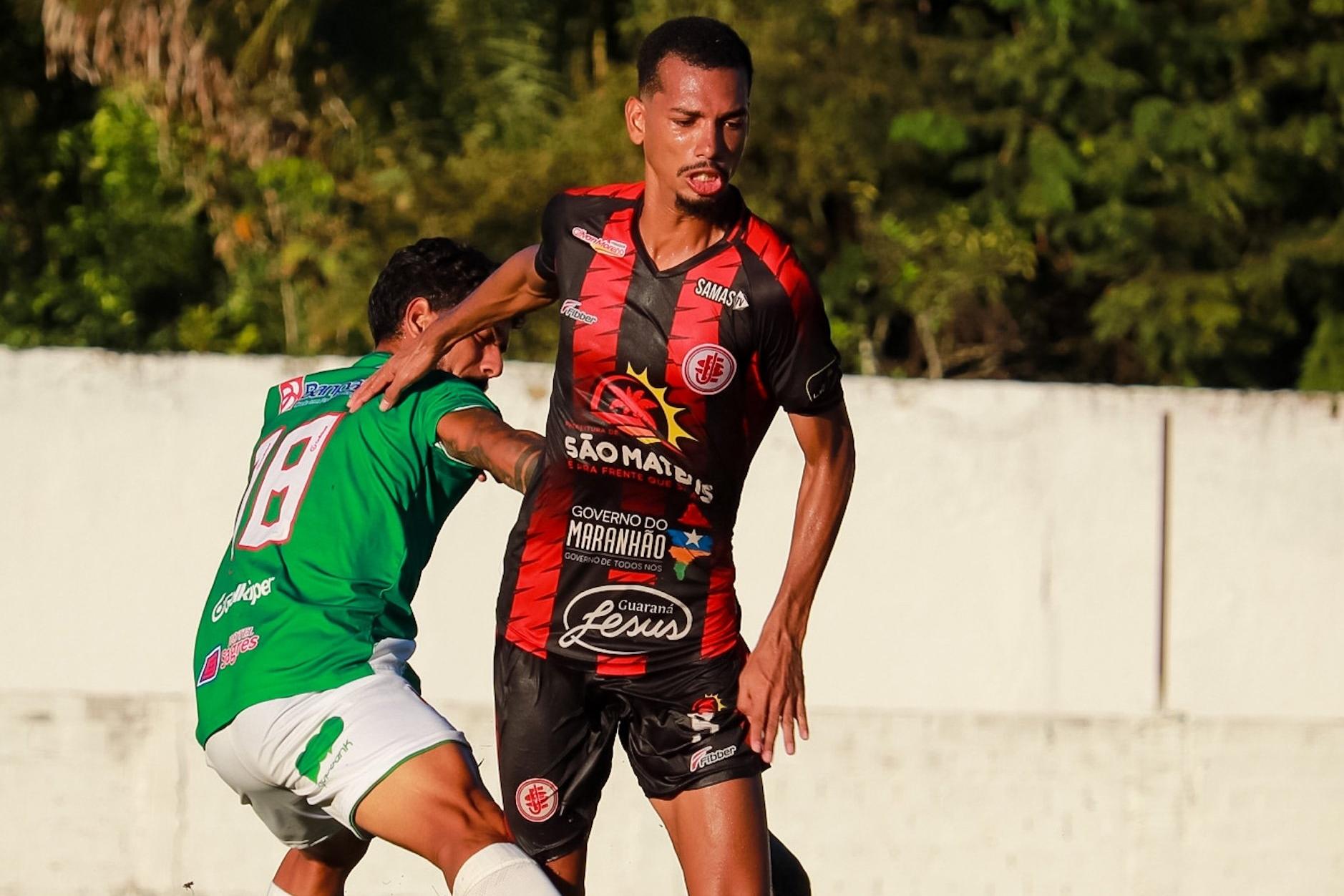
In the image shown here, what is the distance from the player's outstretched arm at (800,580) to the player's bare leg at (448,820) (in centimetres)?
59

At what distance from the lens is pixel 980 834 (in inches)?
232

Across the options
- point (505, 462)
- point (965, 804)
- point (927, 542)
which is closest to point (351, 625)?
point (505, 462)

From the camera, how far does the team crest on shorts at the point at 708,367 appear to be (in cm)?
368

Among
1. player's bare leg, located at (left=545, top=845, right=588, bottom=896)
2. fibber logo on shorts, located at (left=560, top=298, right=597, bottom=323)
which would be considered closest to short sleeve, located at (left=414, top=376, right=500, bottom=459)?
fibber logo on shorts, located at (left=560, top=298, right=597, bottom=323)

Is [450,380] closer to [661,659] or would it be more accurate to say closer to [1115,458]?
[661,659]

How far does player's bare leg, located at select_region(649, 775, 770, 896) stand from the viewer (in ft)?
12.3

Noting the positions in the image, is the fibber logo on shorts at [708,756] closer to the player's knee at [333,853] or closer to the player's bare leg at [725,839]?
the player's bare leg at [725,839]

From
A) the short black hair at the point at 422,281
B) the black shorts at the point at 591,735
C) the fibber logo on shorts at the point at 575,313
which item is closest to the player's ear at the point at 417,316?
the short black hair at the point at 422,281

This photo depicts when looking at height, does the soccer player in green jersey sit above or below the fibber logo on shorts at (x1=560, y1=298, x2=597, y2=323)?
below

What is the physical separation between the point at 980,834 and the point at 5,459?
3.73 meters

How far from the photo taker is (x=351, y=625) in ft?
→ 12.2

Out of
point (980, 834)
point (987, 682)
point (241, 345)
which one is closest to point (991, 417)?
point (987, 682)

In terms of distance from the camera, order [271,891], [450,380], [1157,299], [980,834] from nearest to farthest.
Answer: [450,380]
[271,891]
[980,834]
[1157,299]

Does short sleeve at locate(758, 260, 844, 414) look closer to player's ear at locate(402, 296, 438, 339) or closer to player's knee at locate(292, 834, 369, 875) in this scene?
player's ear at locate(402, 296, 438, 339)
